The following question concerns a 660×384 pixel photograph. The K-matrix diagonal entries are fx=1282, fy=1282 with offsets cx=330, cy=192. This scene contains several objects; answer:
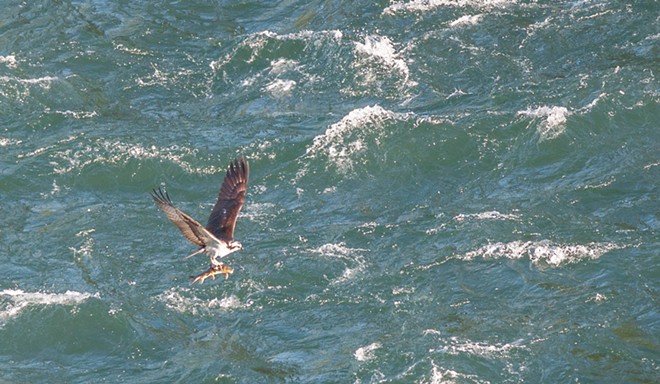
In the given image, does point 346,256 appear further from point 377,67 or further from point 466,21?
point 466,21

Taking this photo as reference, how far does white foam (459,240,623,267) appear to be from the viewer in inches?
518

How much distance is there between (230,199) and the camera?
1195cm

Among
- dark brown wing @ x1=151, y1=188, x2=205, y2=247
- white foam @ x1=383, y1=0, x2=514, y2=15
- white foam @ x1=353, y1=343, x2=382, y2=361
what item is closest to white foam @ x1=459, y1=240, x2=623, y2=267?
white foam @ x1=353, y1=343, x2=382, y2=361

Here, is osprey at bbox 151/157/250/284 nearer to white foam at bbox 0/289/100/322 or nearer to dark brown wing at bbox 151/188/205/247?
dark brown wing at bbox 151/188/205/247

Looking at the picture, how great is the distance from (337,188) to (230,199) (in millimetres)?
3467

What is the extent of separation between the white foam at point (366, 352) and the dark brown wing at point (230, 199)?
1708mm

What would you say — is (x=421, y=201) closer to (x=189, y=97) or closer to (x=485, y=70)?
(x=485, y=70)

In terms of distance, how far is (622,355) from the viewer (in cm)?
1148

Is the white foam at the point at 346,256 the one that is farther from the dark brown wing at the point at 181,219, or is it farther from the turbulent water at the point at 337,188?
the dark brown wing at the point at 181,219

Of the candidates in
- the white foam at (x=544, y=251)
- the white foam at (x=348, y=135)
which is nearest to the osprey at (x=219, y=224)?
the white foam at (x=544, y=251)

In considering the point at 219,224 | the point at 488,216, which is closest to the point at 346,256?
the point at 488,216

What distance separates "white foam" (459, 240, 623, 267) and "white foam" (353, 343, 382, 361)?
6.17 ft

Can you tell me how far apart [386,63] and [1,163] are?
5293mm

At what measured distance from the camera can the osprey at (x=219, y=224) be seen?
33.6 ft
